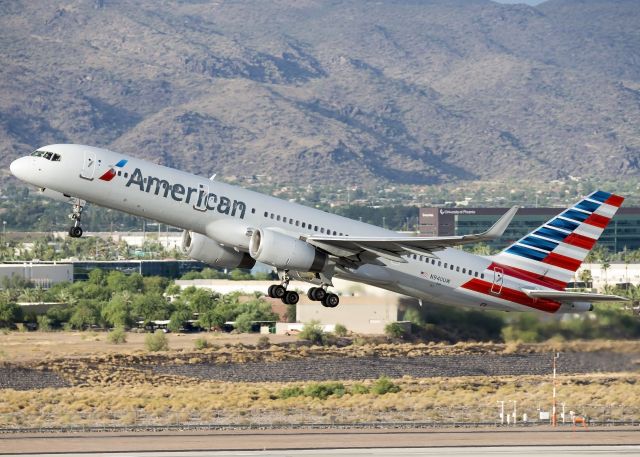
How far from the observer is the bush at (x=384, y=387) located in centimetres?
9956

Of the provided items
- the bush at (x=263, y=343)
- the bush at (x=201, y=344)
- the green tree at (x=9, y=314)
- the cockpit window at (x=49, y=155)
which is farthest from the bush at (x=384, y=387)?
the green tree at (x=9, y=314)

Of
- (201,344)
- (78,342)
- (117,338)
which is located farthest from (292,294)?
(78,342)

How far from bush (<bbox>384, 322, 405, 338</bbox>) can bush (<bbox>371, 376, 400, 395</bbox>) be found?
3395 mm

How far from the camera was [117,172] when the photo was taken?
2532 inches

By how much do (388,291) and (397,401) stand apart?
23.4 meters

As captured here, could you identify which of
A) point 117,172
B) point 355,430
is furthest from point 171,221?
point 355,430

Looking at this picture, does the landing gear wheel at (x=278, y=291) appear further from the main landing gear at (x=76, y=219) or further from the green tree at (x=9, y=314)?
the green tree at (x=9, y=314)

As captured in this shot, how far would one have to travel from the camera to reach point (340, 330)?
387 feet

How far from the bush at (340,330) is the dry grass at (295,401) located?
10.2 metres

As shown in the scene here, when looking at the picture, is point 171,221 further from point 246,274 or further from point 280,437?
point 246,274

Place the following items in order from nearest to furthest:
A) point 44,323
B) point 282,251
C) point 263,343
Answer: point 282,251 < point 263,343 < point 44,323

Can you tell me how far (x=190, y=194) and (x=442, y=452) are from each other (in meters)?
15.5

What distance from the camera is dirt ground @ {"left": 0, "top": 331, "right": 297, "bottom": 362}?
118 m

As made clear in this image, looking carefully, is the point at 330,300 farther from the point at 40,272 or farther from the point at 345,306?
the point at 40,272
